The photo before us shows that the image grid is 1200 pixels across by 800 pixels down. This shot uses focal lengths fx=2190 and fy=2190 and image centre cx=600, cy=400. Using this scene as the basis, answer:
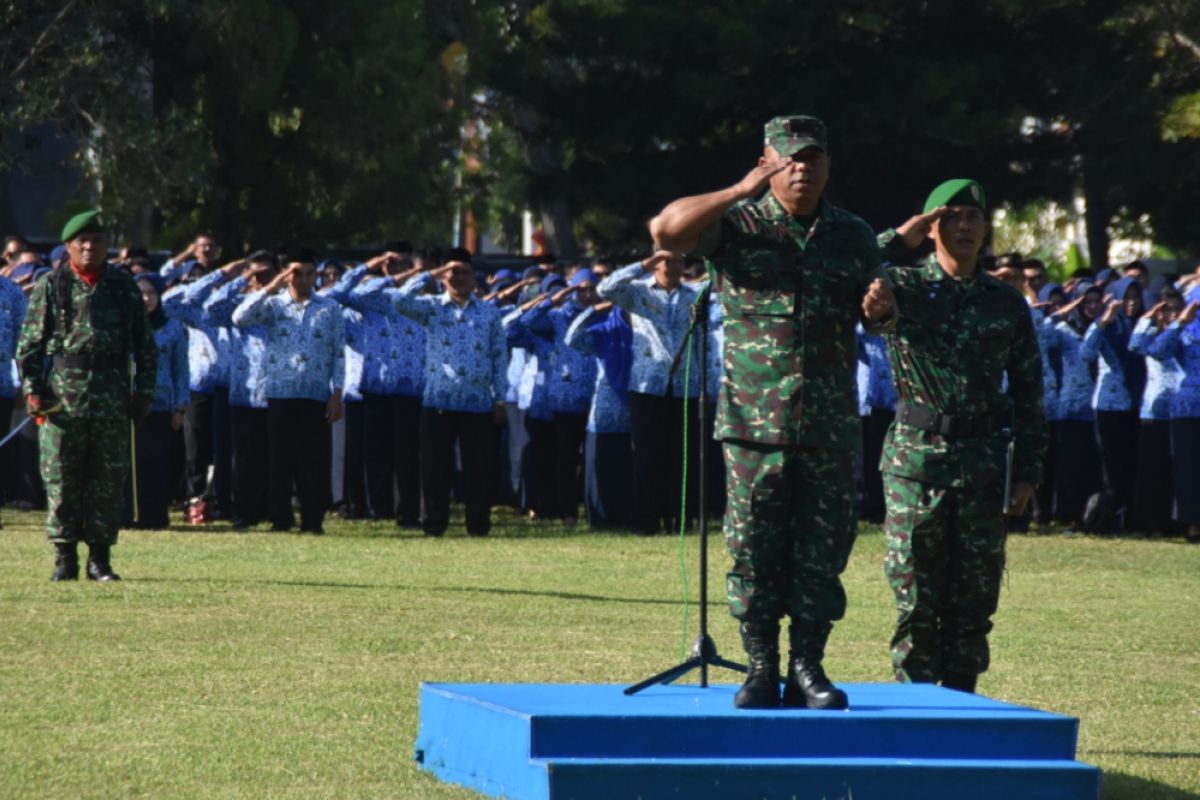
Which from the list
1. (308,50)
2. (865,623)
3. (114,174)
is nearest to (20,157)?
(114,174)

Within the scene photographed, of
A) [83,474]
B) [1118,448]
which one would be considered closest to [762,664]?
[83,474]

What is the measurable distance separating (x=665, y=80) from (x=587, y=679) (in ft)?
61.9

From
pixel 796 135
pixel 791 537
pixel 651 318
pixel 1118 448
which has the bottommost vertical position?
pixel 791 537

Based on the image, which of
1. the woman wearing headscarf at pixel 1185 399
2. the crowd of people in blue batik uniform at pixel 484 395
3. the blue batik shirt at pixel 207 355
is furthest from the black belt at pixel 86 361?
the woman wearing headscarf at pixel 1185 399

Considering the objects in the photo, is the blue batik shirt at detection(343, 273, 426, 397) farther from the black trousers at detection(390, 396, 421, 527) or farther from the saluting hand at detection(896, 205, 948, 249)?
the saluting hand at detection(896, 205, 948, 249)

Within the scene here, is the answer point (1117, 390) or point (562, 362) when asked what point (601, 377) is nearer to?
point (562, 362)

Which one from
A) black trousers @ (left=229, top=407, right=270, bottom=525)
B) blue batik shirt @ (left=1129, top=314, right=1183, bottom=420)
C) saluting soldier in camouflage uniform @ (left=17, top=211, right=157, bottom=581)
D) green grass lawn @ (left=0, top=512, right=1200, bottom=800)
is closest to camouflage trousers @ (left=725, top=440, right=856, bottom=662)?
green grass lawn @ (left=0, top=512, right=1200, bottom=800)

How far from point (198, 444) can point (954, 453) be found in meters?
11.9

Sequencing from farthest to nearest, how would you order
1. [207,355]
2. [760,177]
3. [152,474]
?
[207,355] < [152,474] < [760,177]

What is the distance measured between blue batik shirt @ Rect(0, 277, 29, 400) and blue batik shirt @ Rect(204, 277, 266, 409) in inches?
69.1

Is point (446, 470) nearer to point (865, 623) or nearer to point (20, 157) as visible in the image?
point (865, 623)

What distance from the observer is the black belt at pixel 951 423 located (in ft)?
27.7

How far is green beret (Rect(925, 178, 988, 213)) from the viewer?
8.42 metres

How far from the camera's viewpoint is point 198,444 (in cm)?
1931
